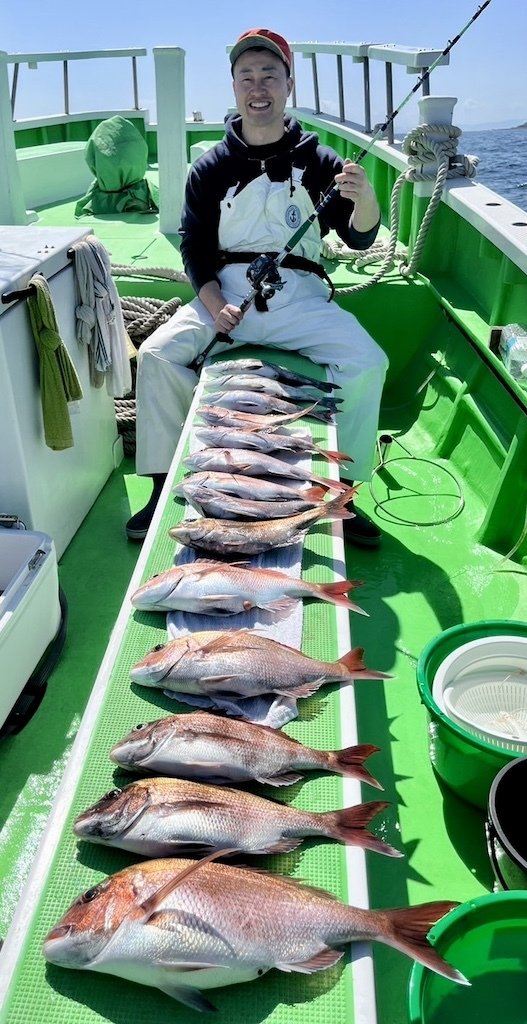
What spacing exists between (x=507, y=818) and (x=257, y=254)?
10.0 ft

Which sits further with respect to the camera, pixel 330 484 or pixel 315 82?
pixel 315 82

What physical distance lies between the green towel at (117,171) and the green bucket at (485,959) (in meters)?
7.53

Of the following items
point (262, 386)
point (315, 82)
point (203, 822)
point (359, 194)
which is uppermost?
point (315, 82)

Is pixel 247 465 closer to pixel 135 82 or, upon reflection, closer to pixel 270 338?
pixel 270 338

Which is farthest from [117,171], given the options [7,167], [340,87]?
[340,87]

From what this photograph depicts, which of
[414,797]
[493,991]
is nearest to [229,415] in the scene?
[414,797]

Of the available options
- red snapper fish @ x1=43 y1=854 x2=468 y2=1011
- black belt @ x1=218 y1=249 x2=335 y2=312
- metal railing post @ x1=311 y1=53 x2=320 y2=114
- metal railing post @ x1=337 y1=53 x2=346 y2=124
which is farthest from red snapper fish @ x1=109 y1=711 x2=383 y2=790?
metal railing post @ x1=311 y1=53 x2=320 y2=114

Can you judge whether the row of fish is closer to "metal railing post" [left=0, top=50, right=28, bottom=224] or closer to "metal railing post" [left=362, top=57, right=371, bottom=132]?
"metal railing post" [left=0, top=50, right=28, bottom=224]

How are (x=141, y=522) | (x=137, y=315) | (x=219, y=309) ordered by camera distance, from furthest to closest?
(x=137, y=315) → (x=219, y=309) → (x=141, y=522)

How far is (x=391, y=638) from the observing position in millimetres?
3123

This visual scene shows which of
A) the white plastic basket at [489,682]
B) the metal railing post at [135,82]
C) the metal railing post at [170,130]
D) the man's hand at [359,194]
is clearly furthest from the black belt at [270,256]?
the metal railing post at [135,82]

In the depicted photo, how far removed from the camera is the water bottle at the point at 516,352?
3619 millimetres

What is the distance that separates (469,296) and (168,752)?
4055 millimetres

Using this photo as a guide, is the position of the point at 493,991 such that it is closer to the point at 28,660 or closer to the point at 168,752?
the point at 168,752
